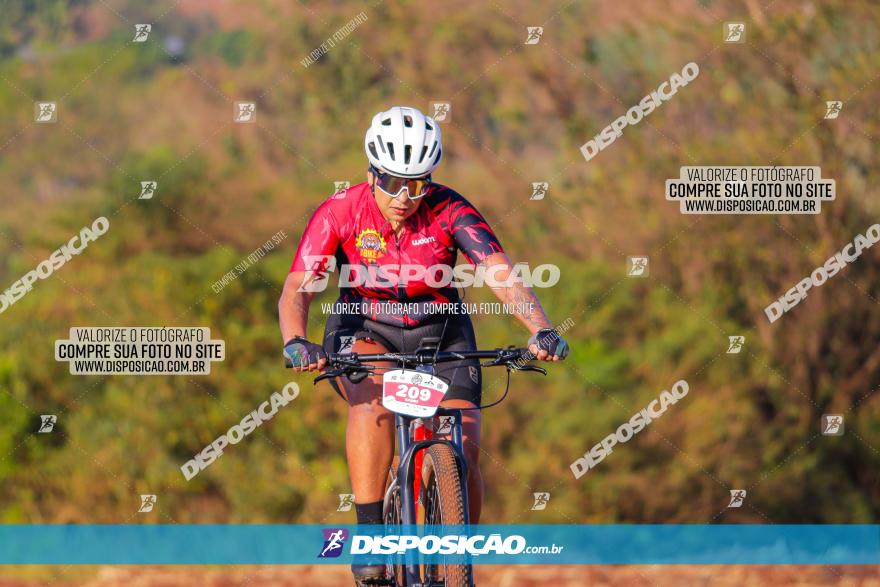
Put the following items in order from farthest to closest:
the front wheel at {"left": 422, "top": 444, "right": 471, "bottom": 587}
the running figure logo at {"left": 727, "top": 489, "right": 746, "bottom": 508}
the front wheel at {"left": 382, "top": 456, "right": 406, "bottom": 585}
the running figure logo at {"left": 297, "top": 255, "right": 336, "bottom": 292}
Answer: the running figure logo at {"left": 727, "top": 489, "right": 746, "bottom": 508}
the running figure logo at {"left": 297, "top": 255, "right": 336, "bottom": 292}
the front wheel at {"left": 382, "top": 456, "right": 406, "bottom": 585}
the front wheel at {"left": 422, "top": 444, "right": 471, "bottom": 587}

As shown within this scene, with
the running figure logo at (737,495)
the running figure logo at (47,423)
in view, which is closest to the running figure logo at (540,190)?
the running figure logo at (737,495)

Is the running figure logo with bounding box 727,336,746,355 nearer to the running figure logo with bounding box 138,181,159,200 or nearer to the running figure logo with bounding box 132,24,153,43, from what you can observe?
the running figure logo with bounding box 138,181,159,200

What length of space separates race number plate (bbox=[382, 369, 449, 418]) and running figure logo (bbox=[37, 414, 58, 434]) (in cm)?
574

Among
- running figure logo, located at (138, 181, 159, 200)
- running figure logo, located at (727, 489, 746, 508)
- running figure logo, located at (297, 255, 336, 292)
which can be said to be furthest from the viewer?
running figure logo, located at (138, 181, 159, 200)

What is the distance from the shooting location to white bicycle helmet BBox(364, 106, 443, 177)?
5.04 m

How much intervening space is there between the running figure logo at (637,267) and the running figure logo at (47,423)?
4.68 meters

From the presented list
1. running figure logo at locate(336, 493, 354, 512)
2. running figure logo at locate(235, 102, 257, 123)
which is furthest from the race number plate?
running figure logo at locate(235, 102, 257, 123)

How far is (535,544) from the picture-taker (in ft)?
30.9

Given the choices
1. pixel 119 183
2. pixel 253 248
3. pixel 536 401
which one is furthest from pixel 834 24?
pixel 119 183

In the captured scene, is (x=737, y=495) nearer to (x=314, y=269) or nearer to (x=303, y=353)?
(x=314, y=269)

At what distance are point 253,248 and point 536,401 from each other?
8.75 feet

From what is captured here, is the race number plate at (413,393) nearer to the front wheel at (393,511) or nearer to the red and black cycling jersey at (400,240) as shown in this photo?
the front wheel at (393,511)

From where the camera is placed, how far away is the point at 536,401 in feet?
32.5

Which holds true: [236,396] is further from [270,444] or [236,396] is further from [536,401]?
[536,401]
